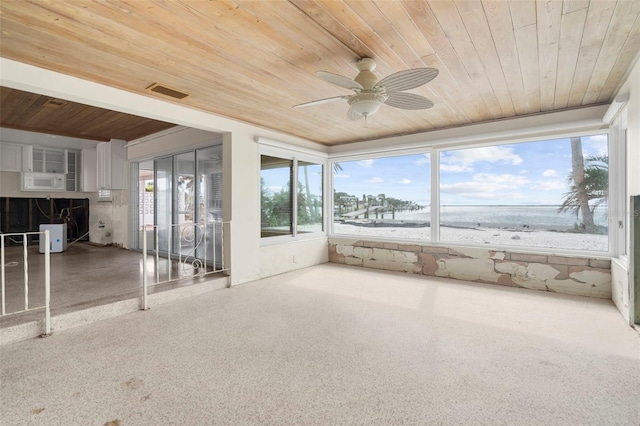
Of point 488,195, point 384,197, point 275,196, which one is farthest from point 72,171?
point 488,195

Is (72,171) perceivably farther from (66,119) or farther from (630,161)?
(630,161)

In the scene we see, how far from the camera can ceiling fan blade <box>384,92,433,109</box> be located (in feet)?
8.15

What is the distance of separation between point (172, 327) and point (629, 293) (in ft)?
14.1

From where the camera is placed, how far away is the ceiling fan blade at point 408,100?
2.48 meters

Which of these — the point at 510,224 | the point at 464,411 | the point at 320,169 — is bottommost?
the point at 464,411

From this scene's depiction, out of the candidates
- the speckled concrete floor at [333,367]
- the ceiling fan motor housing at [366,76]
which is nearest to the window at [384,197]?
the speckled concrete floor at [333,367]

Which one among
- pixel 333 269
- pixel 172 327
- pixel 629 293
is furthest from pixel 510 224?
pixel 172 327

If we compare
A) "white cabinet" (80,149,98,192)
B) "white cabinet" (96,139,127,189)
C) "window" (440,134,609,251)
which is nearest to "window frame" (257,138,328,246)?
"window" (440,134,609,251)

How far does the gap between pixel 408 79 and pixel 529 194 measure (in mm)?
3215

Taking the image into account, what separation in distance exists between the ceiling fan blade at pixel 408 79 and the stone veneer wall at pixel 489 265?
3.22 metres

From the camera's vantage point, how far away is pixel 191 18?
1978 mm

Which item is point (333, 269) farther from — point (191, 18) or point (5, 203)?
point (5, 203)

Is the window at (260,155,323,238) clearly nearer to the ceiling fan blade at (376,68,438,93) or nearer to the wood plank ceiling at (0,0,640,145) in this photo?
the wood plank ceiling at (0,0,640,145)

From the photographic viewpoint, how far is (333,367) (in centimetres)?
210
